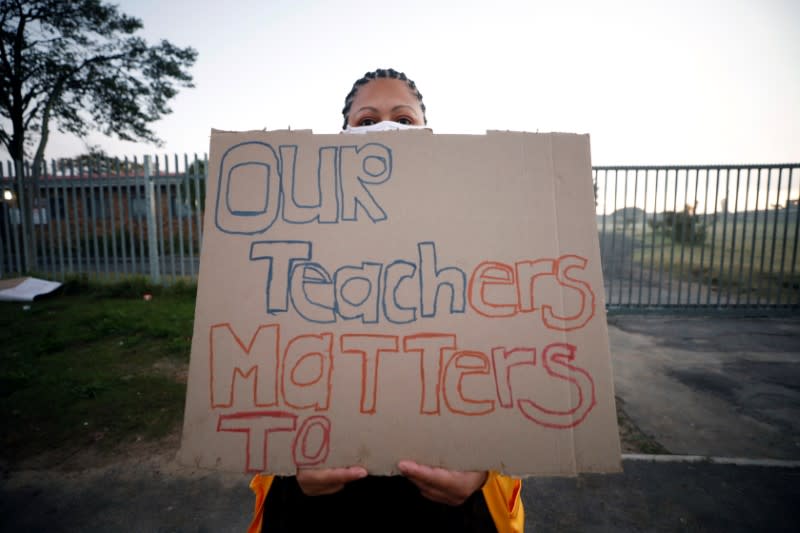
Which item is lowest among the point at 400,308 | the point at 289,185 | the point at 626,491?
the point at 626,491

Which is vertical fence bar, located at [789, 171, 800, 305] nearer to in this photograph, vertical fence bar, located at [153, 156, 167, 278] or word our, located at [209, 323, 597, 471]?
word our, located at [209, 323, 597, 471]

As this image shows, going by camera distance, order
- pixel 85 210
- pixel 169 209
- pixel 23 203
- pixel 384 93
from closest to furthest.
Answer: pixel 384 93 → pixel 169 209 → pixel 85 210 → pixel 23 203

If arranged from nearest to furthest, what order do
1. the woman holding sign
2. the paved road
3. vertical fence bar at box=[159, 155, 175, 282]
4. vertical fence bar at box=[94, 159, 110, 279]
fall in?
the woman holding sign, the paved road, vertical fence bar at box=[159, 155, 175, 282], vertical fence bar at box=[94, 159, 110, 279]

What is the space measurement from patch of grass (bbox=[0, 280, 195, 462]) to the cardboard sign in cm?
254

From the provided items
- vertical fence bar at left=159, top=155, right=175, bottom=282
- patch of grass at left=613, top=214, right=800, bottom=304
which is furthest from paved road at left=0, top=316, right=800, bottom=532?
vertical fence bar at left=159, top=155, right=175, bottom=282

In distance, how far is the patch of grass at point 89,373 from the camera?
2.84 meters

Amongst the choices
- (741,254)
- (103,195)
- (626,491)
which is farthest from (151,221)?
(741,254)

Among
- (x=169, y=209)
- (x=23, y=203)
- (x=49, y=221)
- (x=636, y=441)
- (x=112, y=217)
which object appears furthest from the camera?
(x=23, y=203)

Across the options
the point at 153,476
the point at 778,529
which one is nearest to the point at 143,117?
the point at 153,476

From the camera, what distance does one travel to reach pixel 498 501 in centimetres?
109

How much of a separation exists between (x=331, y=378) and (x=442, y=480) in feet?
1.23

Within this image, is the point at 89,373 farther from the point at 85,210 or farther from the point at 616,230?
the point at 616,230

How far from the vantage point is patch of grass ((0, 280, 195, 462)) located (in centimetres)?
284

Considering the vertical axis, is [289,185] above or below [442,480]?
above
